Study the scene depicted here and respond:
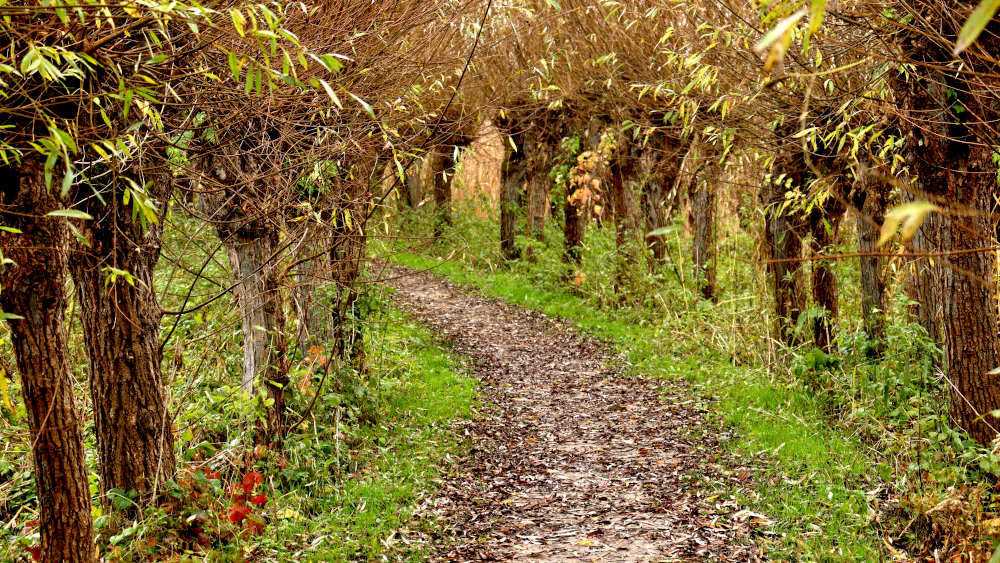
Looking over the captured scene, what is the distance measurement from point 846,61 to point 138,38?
5.96m

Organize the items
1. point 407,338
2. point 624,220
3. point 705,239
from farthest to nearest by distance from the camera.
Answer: point 624,220 < point 705,239 < point 407,338

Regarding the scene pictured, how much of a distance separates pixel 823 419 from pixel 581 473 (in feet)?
8.00

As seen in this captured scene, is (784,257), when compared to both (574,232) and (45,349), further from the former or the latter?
(45,349)

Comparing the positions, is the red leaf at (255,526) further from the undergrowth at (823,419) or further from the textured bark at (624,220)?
the textured bark at (624,220)

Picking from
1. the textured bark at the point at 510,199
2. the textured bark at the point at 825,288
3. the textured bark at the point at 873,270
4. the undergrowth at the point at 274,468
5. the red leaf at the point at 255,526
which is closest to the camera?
the undergrowth at the point at 274,468

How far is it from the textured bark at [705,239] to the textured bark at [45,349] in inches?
410

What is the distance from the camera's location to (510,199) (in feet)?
62.4

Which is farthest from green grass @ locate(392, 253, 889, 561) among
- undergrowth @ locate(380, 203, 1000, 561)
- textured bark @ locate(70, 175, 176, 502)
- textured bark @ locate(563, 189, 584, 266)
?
textured bark @ locate(563, 189, 584, 266)

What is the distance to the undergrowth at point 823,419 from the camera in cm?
498

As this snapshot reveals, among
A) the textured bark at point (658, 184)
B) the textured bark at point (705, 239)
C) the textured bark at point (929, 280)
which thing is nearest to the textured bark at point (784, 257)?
the textured bark at point (705, 239)

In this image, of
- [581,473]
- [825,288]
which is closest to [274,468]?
[581,473]

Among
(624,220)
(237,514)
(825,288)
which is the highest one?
(624,220)

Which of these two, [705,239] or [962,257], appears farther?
[705,239]

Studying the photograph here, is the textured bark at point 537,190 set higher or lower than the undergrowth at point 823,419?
higher
